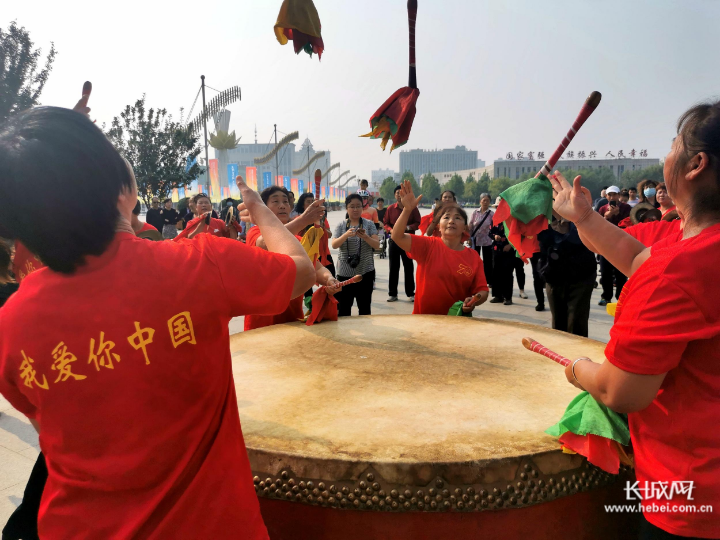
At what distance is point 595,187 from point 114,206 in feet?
226

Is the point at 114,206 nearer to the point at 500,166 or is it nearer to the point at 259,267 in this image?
the point at 259,267

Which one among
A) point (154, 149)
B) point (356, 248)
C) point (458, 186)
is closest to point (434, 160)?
point (458, 186)

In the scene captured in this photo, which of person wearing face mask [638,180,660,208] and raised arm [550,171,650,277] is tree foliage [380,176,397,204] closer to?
person wearing face mask [638,180,660,208]

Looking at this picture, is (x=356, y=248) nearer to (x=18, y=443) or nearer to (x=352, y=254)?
(x=352, y=254)

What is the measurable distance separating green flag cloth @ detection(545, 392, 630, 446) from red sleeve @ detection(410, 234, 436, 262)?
195 cm

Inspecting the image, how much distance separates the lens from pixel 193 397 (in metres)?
0.94

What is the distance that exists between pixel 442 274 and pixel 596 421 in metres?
1.99

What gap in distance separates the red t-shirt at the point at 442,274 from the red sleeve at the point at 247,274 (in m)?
2.17

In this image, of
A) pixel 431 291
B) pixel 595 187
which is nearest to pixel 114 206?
pixel 431 291

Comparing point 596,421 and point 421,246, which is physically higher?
point 421,246

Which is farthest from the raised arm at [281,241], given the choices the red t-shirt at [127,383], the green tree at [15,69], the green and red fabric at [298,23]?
the green tree at [15,69]

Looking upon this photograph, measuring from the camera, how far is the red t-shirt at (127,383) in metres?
0.85

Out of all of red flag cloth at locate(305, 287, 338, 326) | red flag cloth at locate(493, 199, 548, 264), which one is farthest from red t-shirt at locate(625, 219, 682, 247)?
red flag cloth at locate(305, 287, 338, 326)

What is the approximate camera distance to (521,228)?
80.4 inches
